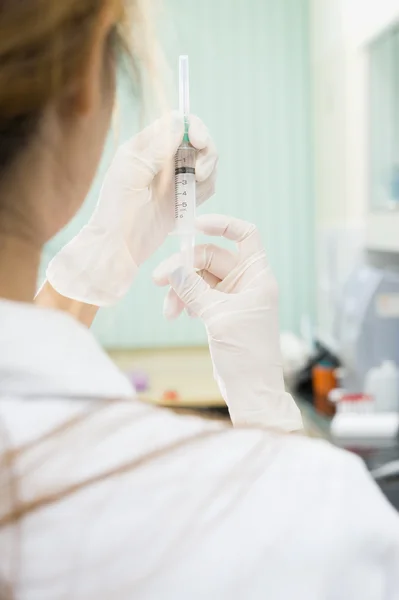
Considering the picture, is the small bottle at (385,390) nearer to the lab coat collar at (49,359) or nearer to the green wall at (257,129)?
the green wall at (257,129)

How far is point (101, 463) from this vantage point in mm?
486

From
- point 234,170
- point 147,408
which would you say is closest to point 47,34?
point 147,408

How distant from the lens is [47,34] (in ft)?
1.60

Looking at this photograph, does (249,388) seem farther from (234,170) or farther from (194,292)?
(234,170)

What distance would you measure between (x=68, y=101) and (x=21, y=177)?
6 centimetres

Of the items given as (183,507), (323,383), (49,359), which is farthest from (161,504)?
(323,383)

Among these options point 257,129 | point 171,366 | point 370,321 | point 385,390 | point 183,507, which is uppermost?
point 257,129

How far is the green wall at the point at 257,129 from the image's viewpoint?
314cm

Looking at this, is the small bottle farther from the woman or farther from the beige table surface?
the woman

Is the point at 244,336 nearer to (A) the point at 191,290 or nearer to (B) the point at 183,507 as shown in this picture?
(A) the point at 191,290

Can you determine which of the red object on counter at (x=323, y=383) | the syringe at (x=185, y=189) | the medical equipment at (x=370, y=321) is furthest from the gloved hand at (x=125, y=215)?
the red object on counter at (x=323, y=383)

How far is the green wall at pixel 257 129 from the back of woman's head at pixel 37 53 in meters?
2.57

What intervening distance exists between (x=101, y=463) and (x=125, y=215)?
505 millimetres

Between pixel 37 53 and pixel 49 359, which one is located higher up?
pixel 37 53
